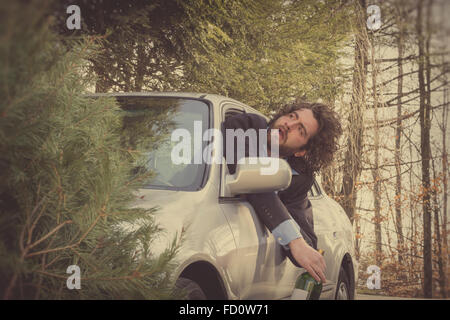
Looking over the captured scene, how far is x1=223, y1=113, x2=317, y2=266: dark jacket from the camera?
11.1 ft

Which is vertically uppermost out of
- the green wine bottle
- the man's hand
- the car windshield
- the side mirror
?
the car windshield

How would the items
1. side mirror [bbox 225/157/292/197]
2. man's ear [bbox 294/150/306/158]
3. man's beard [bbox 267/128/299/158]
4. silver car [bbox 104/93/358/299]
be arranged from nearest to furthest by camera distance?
silver car [bbox 104/93/358/299]
side mirror [bbox 225/157/292/197]
man's beard [bbox 267/128/299/158]
man's ear [bbox 294/150/306/158]

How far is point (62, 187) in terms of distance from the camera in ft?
6.25

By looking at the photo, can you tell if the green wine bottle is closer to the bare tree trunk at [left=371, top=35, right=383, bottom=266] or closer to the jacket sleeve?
the jacket sleeve

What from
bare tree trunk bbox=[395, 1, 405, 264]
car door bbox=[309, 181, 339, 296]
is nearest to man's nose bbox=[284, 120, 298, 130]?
car door bbox=[309, 181, 339, 296]

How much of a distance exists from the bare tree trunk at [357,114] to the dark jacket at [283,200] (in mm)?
6448

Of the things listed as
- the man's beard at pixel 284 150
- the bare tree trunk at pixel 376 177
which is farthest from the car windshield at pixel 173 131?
the bare tree trunk at pixel 376 177

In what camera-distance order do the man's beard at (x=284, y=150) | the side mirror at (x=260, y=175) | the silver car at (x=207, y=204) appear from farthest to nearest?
1. the man's beard at (x=284, y=150)
2. the side mirror at (x=260, y=175)
3. the silver car at (x=207, y=204)

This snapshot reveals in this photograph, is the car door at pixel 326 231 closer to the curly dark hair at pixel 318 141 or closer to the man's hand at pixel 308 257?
the curly dark hair at pixel 318 141

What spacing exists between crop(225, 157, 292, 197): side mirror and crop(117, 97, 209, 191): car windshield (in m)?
0.29

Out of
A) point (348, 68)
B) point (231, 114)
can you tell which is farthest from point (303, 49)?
point (231, 114)

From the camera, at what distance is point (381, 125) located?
10.5 m

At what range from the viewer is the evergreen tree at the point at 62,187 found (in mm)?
1685

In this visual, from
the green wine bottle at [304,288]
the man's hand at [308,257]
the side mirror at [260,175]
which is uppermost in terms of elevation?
the side mirror at [260,175]
